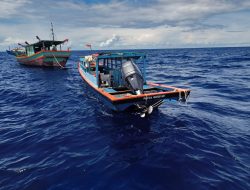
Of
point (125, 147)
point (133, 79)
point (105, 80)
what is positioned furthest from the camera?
point (105, 80)

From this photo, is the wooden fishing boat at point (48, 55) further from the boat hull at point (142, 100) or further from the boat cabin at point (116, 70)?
the boat hull at point (142, 100)

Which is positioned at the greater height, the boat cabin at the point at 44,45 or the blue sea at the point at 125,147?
the boat cabin at the point at 44,45

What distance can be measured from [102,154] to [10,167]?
3.02 m

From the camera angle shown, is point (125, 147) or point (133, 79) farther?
point (133, 79)

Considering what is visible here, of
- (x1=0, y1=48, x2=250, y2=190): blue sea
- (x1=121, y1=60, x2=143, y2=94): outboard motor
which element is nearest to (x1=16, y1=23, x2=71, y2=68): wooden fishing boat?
(x1=0, y1=48, x2=250, y2=190): blue sea

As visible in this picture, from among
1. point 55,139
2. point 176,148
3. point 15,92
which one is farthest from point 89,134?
point 15,92

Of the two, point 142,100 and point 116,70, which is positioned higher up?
point 116,70

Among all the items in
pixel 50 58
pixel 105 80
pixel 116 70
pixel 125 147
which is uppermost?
pixel 50 58

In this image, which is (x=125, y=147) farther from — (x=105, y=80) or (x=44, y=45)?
(x=44, y=45)

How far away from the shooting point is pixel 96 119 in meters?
10.7

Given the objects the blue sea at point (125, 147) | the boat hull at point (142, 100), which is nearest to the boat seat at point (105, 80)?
the blue sea at point (125, 147)

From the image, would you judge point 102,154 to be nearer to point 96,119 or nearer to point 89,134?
point 89,134

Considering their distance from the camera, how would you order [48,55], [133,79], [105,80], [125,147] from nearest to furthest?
[125,147]
[133,79]
[105,80]
[48,55]

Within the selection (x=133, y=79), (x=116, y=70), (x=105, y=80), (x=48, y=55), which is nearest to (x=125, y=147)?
(x=133, y=79)
